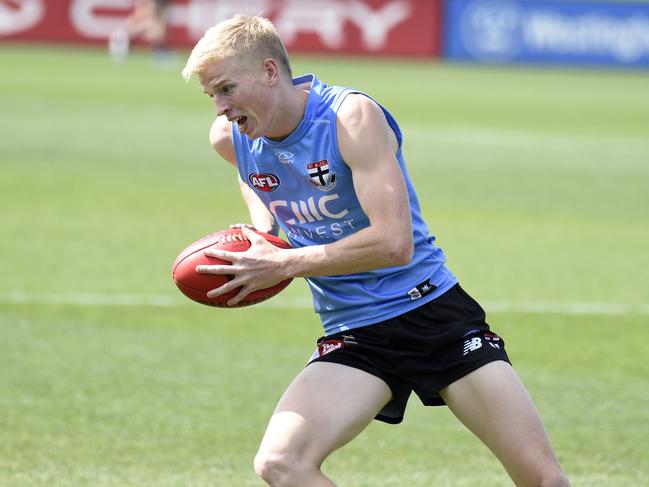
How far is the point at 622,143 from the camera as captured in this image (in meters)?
24.1

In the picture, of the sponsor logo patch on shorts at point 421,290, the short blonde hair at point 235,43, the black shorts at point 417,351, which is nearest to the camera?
the short blonde hair at point 235,43

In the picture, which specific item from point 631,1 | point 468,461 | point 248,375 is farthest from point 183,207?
point 631,1

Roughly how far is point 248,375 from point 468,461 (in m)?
2.17

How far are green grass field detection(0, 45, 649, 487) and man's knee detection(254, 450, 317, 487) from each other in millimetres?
1683

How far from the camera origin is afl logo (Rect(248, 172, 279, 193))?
5504 millimetres

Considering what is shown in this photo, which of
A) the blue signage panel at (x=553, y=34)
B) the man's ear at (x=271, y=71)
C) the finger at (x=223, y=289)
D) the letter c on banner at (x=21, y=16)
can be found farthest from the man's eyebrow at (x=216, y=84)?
the blue signage panel at (x=553, y=34)

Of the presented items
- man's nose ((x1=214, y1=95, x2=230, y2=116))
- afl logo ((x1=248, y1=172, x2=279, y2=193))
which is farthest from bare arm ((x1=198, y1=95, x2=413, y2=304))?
man's nose ((x1=214, y1=95, x2=230, y2=116))

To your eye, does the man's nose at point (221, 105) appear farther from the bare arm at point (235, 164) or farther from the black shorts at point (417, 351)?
the black shorts at point (417, 351)

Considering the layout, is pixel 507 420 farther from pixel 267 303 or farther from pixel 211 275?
pixel 267 303

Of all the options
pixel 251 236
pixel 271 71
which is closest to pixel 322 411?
pixel 251 236

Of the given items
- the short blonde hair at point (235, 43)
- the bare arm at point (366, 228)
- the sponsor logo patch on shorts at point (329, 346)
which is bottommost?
the sponsor logo patch on shorts at point (329, 346)

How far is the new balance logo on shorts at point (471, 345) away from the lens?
5449mm

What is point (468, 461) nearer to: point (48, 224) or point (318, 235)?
point (318, 235)

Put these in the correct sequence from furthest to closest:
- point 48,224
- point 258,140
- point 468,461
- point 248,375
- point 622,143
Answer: point 622,143, point 48,224, point 248,375, point 468,461, point 258,140
